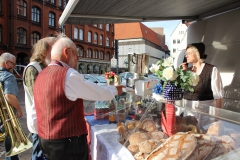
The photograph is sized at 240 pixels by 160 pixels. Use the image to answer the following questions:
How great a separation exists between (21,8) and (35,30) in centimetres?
322

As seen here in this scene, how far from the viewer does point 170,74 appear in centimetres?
173

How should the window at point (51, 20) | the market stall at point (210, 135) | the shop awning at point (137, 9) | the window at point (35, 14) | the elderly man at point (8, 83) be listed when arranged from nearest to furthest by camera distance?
1. the market stall at point (210, 135)
2. the elderly man at point (8, 83)
3. the shop awning at point (137, 9)
4. the window at point (35, 14)
5. the window at point (51, 20)

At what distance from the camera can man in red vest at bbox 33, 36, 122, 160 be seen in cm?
163

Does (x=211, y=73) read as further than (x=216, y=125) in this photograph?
Yes

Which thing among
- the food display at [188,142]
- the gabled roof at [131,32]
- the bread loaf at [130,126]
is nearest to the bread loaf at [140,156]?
the food display at [188,142]

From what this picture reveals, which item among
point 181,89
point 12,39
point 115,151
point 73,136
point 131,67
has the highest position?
point 12,39

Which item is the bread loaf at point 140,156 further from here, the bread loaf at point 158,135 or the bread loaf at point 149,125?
the bread loaf at point 149,125

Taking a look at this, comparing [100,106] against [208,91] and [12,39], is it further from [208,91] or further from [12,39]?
[12,39]

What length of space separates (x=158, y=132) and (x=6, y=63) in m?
2.48

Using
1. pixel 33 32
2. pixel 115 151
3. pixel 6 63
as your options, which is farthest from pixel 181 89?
pixel 33 32

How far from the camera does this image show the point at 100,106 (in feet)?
9.66

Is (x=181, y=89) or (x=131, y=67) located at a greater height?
(x=131, y=67)

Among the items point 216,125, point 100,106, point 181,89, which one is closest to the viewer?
point 216,125

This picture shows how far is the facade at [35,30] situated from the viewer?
82.7ft
